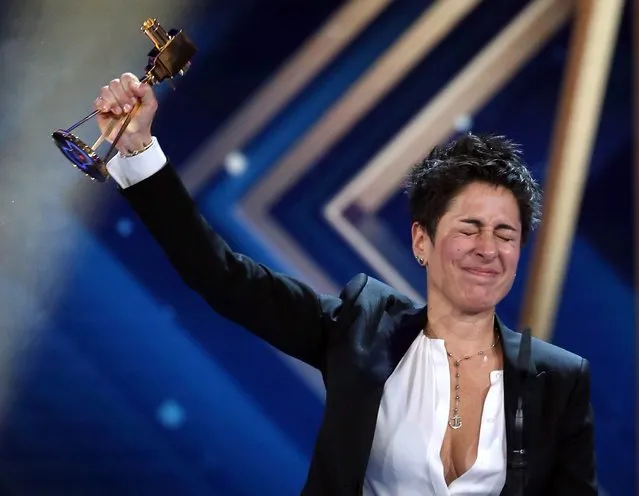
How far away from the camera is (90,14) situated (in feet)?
5.92

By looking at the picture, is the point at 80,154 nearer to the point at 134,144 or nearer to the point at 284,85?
the point at 134,144

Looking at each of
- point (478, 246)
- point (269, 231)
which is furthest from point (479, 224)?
point (269, 231)

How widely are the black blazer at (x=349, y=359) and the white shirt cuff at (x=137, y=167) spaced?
0.01 meters

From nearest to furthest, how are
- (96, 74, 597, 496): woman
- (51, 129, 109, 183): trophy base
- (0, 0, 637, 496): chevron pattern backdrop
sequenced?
1. (51, 129, 109, 183): trophy base
2. (96, 74, 597, 496): woman
3. (0, 0, 637, 496): chevron pattern backdrop

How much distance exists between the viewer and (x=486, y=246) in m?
1.07

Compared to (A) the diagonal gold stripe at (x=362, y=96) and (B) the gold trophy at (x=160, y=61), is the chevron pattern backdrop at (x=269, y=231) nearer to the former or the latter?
(A) the diagonal gold stripe at (x=362, y=96)

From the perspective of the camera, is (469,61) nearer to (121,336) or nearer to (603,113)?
(603,113)

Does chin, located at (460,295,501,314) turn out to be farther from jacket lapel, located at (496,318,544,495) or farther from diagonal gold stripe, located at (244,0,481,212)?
diagonal gold stripe, located at (244,0,481,212)

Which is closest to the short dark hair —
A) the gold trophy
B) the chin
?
the chin

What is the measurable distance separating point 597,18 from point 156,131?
3.69 ft

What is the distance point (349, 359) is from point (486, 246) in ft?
0.82

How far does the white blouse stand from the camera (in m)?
1.06

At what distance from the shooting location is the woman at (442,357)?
3.45ft

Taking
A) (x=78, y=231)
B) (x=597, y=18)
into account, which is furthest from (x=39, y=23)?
(x=597, y=18)
